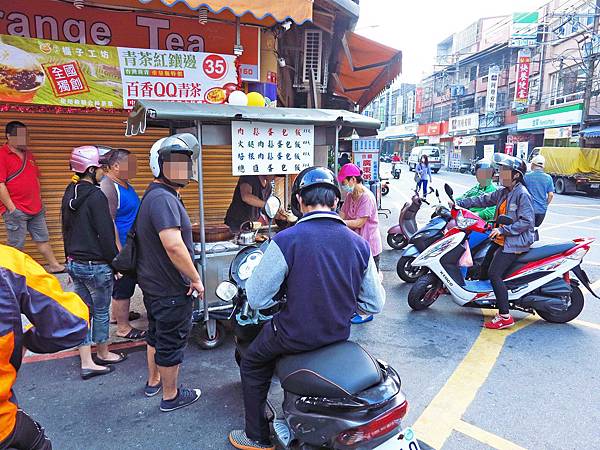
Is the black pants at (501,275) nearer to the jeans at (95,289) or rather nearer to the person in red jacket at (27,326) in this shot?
the jeans at (95,289)

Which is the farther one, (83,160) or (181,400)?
(83,160)

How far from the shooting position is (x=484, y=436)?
279 centimetres

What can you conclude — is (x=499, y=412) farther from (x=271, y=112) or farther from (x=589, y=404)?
(x=271, y=112)

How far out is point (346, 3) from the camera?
6.43 meters

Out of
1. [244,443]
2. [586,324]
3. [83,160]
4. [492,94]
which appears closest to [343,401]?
[244,443]

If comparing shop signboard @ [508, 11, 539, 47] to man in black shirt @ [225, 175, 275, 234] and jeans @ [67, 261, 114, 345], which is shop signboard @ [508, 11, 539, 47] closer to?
man in black shirt @ [225, 175, 275, 234]

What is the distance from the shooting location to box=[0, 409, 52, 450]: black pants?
4.88 ft

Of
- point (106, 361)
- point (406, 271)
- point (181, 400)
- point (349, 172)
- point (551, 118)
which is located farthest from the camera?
point (551, 118)

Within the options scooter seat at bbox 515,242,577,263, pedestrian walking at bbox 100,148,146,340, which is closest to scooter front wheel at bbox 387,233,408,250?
scooter seat at bbox 515,242,577,263

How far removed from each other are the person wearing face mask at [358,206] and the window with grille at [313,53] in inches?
163

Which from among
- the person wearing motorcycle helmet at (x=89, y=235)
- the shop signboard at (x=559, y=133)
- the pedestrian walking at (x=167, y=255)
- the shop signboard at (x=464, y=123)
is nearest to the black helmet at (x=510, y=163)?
the pedestrian walking at (x=167, y=255)

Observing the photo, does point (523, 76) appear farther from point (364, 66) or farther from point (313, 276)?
point (313, 276)

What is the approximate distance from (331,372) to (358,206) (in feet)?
9.22

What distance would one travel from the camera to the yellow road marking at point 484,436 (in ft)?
8.82
